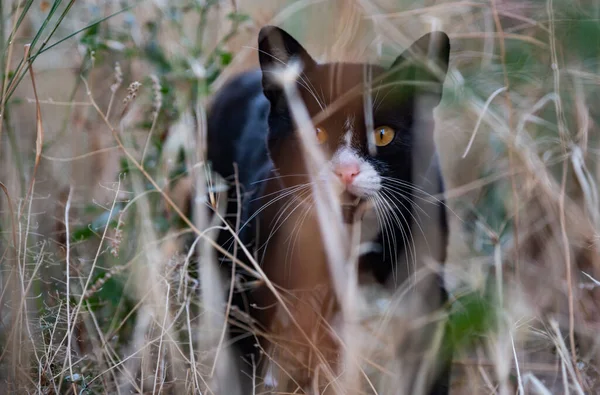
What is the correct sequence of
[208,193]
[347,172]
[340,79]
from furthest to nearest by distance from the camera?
[208,193] → [340,79] → [347,172]

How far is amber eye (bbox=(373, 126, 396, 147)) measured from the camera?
51.9 inches

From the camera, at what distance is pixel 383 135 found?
132 cm

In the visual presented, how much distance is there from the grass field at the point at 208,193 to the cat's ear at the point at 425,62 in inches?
4.8

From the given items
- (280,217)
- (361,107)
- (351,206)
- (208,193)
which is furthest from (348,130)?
(208,193)

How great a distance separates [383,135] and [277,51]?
0.95 ft

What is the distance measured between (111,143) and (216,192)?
1.22 feet

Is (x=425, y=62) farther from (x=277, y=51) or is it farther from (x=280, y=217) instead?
(x=280, y=217)

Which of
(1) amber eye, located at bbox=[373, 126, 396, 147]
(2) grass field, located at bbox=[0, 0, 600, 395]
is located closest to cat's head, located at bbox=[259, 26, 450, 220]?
(1) amber eye, located at bbox=[373, 126, 396, 147]

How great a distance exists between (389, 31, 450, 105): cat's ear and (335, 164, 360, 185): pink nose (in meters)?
0.22

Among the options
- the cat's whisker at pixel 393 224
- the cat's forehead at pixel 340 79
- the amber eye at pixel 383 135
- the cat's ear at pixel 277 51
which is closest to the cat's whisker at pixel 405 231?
the cat's whisker at pixel 393 224

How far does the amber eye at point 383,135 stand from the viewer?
4.32 ft

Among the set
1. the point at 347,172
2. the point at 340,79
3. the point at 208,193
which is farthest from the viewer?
the point at 208,193

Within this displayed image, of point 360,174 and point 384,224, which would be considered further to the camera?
point 384,224

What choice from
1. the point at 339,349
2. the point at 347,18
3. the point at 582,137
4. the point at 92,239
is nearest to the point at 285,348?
the point at 339,349
